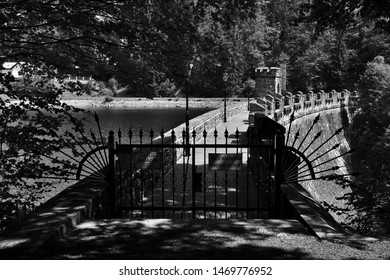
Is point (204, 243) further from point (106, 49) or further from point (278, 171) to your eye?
point (106, 49)

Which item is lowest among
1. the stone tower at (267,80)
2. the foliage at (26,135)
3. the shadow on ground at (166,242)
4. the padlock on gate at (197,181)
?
the shadow on ground at (166,242)

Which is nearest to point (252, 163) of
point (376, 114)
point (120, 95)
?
point (376, 114)

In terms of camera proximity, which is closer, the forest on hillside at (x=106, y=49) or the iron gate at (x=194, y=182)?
the iron gate at (x=194, y=182)

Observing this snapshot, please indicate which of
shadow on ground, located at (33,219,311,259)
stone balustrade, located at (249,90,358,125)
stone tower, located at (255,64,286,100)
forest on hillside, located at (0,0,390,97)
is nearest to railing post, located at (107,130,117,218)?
shadow on ground, located at (33,219,311,259)

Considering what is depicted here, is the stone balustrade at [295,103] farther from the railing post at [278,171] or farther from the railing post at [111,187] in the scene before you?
the railing post at [111,187]

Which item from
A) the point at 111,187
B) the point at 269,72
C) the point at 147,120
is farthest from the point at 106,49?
the point at 147,120

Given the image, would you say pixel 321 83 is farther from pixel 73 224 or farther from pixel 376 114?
pixel 73 224

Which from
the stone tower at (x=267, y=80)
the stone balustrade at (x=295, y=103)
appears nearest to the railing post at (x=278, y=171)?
the stone balustrade at (x=295, y=103)

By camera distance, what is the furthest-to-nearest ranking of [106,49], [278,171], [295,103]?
[295,103] < [106,49] < [278,171]

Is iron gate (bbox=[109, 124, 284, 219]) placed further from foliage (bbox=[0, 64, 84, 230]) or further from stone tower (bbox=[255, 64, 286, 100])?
stone tower (bbox=[255, 64, 286, 100])

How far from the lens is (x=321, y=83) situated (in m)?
66.6

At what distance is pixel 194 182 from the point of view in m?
7.51

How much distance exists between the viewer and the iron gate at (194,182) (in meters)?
7.39

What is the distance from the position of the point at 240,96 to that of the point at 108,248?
6631 cm
